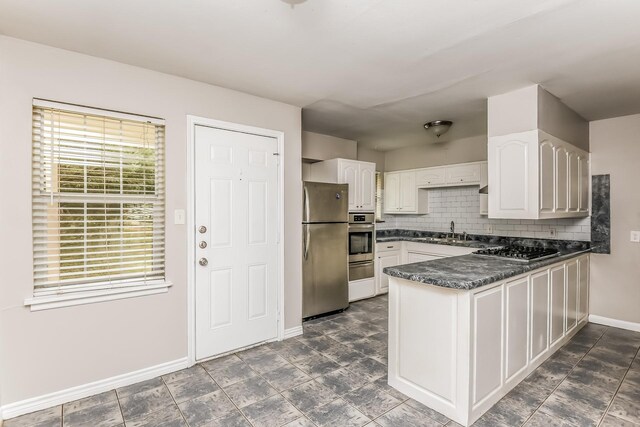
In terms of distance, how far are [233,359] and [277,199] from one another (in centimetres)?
156

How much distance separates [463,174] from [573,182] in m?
1.48

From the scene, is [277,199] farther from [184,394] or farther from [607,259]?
[607,259]

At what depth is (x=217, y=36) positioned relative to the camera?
2.10 metres

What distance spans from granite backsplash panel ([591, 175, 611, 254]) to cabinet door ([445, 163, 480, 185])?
1.32 meters

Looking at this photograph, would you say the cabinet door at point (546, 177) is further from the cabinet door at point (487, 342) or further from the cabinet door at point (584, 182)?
the cabinet door at point (487, 342)

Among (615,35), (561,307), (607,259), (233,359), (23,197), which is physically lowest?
(233,359)

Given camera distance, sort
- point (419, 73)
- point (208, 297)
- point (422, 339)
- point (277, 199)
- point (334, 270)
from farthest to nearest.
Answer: point (334, 270) → point (277, 199) → point (208, 297) → point (419, 73) → point (422, 339)

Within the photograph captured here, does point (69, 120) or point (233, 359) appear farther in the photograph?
point (233, 359)

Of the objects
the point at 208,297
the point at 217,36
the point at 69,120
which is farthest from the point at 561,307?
the point at 69,120

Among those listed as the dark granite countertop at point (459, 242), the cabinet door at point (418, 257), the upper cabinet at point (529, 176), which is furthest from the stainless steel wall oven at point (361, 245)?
the upper cabinet at point (529, 176)

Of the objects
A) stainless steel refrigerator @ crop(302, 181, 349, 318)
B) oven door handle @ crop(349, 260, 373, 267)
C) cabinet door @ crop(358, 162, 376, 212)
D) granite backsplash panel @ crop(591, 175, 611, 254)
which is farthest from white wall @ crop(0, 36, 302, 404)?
granite backsplash panel @ crop(591, 175, 611, 254)

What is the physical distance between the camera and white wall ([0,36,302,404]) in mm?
2121

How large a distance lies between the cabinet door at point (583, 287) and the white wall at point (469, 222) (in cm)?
42

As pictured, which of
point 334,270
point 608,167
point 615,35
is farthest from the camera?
point 334,270
